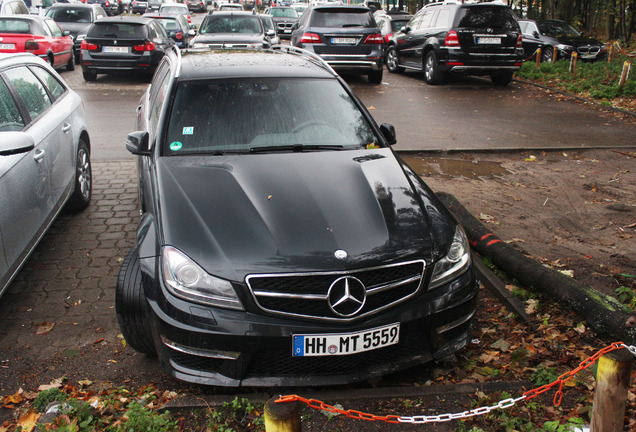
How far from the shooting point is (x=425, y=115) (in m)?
12.1

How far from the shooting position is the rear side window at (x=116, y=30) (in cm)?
1583

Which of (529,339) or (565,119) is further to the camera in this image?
(565,119)

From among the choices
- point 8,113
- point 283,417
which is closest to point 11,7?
point 8,113

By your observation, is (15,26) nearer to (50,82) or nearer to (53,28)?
(53,28)

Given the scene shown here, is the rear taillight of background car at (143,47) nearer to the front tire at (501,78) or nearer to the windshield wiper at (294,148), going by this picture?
the front tire at (501,78)

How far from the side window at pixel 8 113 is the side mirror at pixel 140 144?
1.08 meters

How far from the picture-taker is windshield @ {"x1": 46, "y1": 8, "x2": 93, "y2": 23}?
69.3 feet

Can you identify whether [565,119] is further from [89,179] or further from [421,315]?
[421,315]

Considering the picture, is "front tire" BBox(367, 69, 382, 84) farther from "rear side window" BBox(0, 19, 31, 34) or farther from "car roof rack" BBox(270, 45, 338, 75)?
"car roof rack" BBox(270, 45, 338, 75)

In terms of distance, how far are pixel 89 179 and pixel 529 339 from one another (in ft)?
16.1

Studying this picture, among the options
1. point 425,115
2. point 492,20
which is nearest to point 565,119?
point 425,115

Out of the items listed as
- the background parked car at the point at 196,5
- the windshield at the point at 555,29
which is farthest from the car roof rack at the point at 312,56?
the background parked car at the point at 196,5

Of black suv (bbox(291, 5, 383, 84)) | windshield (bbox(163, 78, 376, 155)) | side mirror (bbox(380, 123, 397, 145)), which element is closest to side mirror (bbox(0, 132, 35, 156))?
windshield (bbox(163, 78, 376, 155))

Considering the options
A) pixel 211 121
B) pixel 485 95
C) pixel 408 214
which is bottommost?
pixel 485 95
